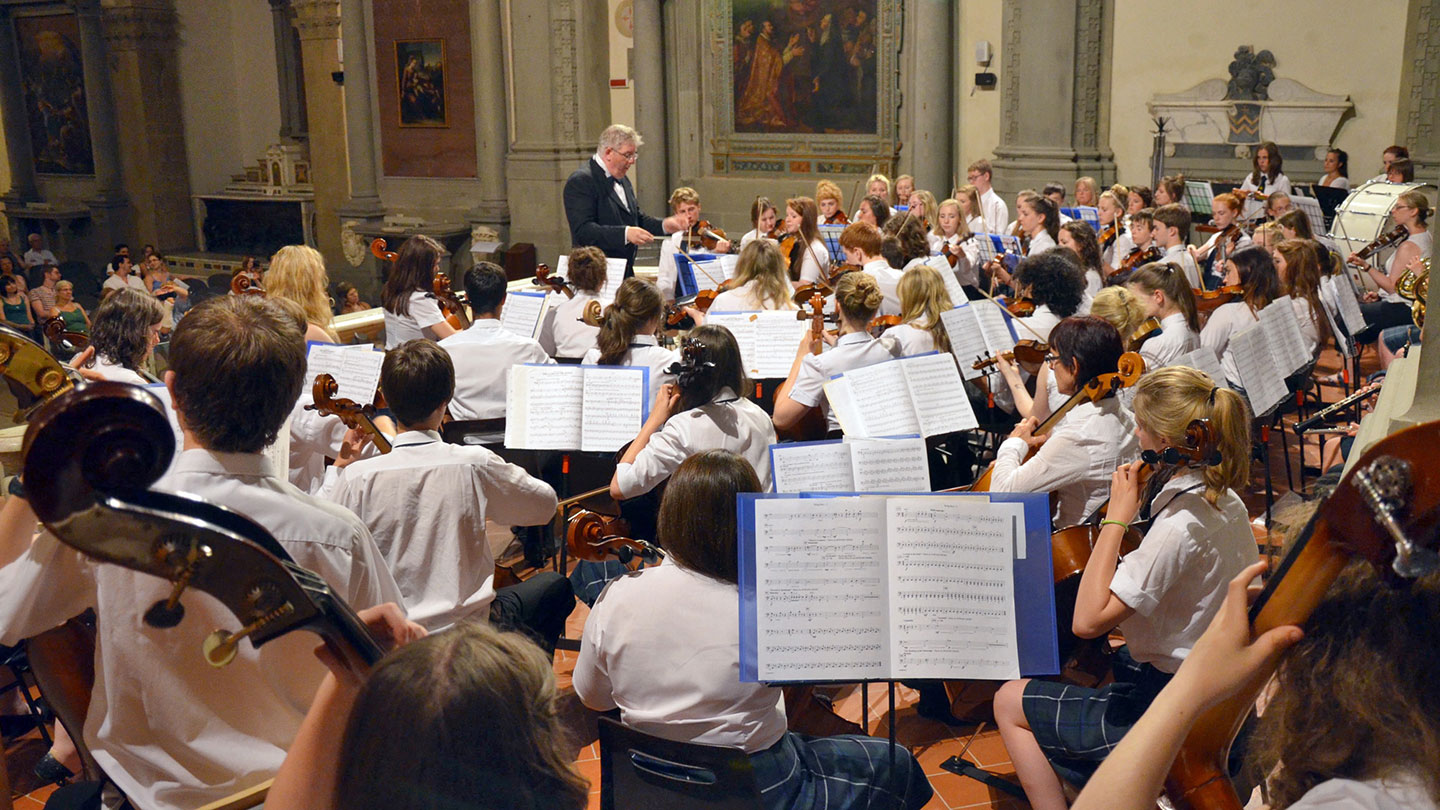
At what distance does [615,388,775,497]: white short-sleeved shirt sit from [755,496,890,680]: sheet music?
138 cm

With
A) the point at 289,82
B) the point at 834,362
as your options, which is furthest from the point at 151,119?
the point at 834,362

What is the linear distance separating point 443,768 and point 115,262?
12632 mm

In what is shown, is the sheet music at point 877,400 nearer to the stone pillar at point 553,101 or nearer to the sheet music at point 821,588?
the sheet music at point 821,588

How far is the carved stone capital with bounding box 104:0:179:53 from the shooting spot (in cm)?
1658

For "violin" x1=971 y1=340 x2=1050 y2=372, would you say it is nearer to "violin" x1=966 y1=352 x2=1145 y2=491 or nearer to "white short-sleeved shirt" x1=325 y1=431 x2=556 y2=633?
Result: "violin" x1=966 y1=352 x2=1145 y2=491

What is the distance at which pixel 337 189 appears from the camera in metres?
15.1

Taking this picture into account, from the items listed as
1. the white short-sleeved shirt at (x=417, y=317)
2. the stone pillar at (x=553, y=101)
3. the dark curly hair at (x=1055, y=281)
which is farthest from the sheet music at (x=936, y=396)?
the stone pillar at (x=553, y=101)

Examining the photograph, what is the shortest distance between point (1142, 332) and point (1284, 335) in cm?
81

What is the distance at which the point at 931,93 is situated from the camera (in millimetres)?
11812

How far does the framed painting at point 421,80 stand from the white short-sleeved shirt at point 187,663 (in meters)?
12.4

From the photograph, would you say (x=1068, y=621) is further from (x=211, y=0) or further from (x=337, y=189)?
(x=211, y=0)

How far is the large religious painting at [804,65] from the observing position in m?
12.4

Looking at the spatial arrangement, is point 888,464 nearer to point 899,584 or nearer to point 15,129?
point 899,584

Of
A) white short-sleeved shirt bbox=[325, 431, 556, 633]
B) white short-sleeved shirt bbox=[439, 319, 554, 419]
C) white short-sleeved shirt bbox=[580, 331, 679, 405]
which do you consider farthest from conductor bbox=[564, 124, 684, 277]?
white short-sleeved shirt bbox=[325, 431, 556, 633]
